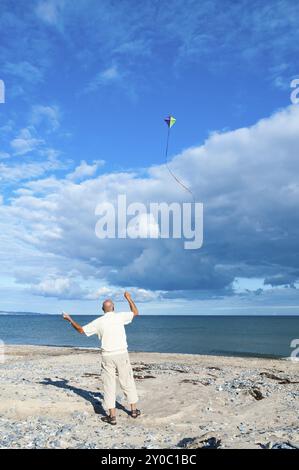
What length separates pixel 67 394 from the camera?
42.5ft

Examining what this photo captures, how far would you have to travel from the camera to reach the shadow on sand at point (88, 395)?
1187cm

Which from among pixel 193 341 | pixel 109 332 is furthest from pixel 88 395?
pixel 193 341

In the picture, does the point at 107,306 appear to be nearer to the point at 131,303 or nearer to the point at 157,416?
the point at 131,303

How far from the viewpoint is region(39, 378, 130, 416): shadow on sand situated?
11867 mm

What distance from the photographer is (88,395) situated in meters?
13.4

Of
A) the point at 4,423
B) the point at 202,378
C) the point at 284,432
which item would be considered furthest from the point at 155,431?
the point at 202,378

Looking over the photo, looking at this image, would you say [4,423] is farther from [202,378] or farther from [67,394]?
[202,378]

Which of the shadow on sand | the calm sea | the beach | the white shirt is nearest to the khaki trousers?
the white shirt

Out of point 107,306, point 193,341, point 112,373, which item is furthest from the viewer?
point 193,341

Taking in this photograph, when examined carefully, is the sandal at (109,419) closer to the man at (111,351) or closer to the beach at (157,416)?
the man at (111,351)

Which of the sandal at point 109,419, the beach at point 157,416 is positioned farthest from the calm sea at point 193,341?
the sandal at point 109,419

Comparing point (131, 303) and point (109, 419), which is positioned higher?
point (131, 303)

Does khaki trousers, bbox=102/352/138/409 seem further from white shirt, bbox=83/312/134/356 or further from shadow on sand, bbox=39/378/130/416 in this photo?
shadow on sand, bbox=39/378/130/416
